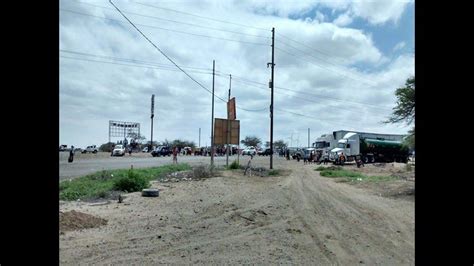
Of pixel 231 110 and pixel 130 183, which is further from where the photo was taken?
pixel 231 110

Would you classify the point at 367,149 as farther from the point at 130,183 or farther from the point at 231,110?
the point at 130,183

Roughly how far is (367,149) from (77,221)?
57.0m

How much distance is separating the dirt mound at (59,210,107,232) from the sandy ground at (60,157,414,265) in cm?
32

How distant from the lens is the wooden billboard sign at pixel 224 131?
39.8 metres

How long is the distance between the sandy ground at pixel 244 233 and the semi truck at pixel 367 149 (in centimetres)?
4588

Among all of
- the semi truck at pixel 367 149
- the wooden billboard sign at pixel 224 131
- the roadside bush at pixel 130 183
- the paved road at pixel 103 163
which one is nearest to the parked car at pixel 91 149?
the paved road at pixel 103 163

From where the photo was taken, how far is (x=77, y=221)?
1088cm

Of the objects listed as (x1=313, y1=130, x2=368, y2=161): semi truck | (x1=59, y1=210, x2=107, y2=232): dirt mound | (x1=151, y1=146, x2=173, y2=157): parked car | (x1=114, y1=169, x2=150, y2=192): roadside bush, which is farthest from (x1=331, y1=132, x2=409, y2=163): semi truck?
(x1=59, y1=210, x2=107, y2=232): dirt mound

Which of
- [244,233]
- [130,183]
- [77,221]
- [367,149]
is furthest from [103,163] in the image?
[244,233]

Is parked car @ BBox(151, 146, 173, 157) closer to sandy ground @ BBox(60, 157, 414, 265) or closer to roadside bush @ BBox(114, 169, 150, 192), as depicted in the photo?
roadside bush @ BBox(114, 169, 150, 192)

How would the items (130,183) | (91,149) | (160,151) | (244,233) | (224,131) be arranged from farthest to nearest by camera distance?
(91,149) < (160,151) < (224,131) < (130,183) < (244,233)

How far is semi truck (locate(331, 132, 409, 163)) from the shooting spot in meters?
62.2
